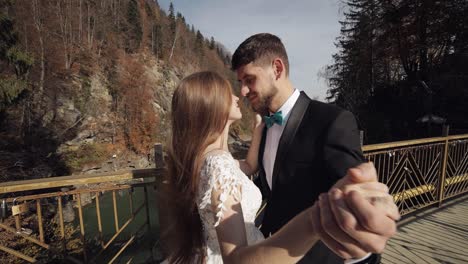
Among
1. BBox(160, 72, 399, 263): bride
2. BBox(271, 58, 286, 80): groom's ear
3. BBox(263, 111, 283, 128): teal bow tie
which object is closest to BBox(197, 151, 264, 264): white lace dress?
BBox(160, 72, 399, 263): bride

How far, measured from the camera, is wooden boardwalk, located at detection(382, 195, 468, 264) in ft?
10.5

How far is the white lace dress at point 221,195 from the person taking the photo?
108cm

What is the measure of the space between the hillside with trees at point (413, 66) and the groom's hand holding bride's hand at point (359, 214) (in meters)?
14.5

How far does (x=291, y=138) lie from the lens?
1351 mm

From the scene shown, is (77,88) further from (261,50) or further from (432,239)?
(432,239)

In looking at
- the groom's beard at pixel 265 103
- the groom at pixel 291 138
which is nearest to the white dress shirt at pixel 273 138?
the groom at pixel 291 138

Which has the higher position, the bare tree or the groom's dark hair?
the bare tree

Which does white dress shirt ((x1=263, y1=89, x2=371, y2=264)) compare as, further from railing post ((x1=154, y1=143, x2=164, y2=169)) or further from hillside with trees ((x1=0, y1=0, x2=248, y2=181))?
hillside with trees ((x1=0, y1=0, x2=248, y2=181))

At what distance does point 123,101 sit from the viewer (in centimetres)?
2538

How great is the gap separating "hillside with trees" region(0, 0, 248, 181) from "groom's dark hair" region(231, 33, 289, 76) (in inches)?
393

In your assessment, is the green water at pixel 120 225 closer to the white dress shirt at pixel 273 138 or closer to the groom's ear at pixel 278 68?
the white dress shirt at pixel 273 138

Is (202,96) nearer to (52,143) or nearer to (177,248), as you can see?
(177,248)

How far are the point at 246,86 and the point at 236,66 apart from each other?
0.62 ft

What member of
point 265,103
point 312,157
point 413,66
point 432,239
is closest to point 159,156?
point 265,103
